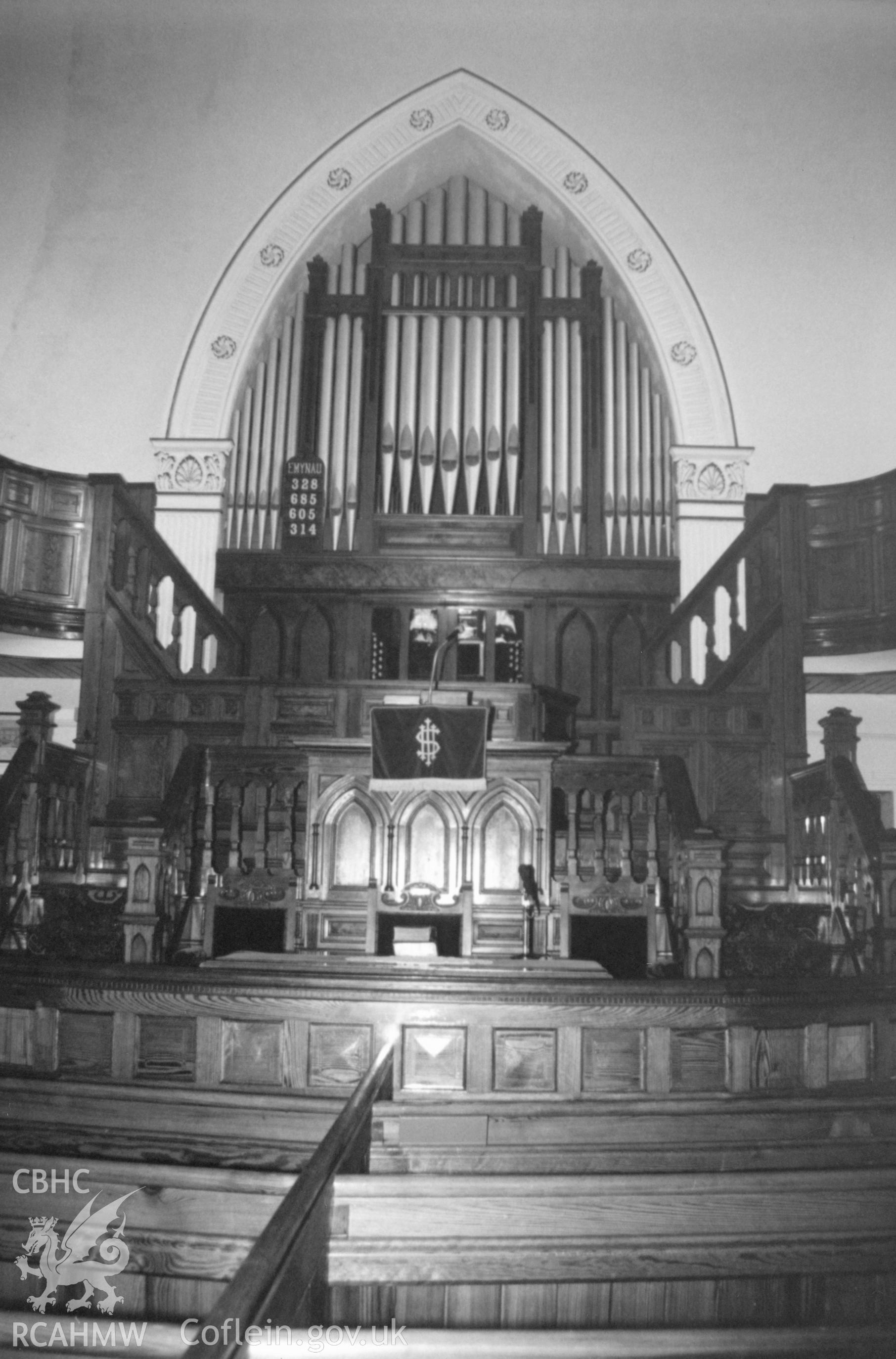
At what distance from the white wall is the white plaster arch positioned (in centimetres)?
14

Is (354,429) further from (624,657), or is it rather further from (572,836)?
(572,836)

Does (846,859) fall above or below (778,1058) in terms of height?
above

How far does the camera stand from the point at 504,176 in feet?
35.2

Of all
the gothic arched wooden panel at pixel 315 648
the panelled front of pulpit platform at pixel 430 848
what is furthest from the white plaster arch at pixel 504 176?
the panelled front of pulpit platform at pixel 430 848

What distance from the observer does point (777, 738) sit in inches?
282

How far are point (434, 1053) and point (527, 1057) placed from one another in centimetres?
36

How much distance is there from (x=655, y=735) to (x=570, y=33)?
21.9ft

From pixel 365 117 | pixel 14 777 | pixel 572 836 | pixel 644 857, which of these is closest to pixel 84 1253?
pixel 14 777

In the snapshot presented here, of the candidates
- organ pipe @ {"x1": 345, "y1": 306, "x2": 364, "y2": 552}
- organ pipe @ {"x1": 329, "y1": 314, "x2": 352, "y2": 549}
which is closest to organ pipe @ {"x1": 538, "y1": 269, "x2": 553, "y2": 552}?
organ pipe @ {"x1": 345, "y1": 306, "x2": 364, "y2": 552}

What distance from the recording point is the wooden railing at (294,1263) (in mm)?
1646

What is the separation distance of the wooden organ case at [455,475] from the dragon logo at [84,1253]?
6.07 metres

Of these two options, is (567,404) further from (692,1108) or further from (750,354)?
(692,1108)

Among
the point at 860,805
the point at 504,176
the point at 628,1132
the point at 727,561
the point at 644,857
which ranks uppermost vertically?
Result: the point at 504,176

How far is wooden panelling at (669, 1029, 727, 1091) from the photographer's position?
450 centimetres
